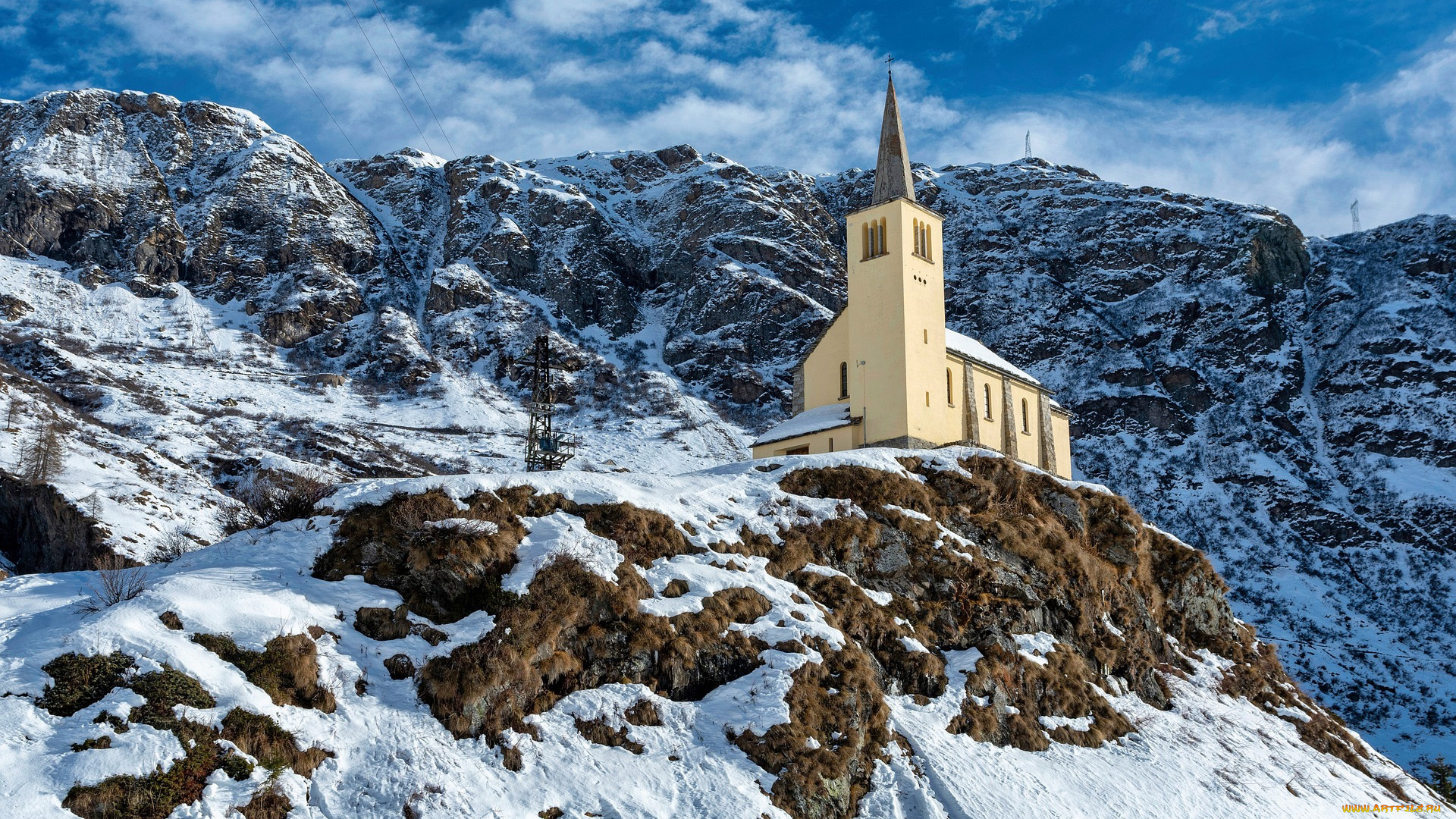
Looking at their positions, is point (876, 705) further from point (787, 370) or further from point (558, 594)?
point (787, 370)

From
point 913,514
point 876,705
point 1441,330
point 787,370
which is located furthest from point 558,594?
point 1441,330

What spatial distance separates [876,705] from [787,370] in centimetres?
14306

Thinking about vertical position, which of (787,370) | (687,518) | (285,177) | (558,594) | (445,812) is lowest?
(445,812)

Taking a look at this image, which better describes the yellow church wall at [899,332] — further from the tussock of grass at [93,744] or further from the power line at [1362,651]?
the power line at [1362,651]

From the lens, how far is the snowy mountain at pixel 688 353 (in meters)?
104

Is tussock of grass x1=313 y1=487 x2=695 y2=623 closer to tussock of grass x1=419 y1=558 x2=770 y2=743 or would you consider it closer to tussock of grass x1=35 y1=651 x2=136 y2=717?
tussock of grass x1=419 y1=558 x2=770 y2=743

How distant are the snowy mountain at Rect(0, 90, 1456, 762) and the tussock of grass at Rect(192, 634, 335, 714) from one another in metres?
52.1

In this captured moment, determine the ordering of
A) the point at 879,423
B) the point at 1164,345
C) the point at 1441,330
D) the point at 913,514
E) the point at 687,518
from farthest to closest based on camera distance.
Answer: the point at 1164,345 → the point at 1441,330 → the point at 879,423 → the point at 913,514 → the point at 687,518

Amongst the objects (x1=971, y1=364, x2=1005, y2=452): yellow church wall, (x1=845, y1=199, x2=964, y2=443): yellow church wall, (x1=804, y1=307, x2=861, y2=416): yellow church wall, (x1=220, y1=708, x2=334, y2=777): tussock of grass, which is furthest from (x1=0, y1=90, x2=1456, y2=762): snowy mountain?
→ (x1=220, y1=708, x2=334, y2=777): tussock of grass

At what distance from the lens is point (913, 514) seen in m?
31.6

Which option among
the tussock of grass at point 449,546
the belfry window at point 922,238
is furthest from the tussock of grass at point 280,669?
the belfry window at point 922,238

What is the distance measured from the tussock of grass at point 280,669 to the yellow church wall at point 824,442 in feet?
86.3

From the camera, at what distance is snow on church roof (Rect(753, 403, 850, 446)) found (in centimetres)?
4594

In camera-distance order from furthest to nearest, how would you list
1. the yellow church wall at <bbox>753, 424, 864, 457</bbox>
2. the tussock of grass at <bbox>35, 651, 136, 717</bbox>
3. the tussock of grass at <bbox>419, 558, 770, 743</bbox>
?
the yellow church wall at <bbox>753, 424, 864, 457</bbox>, the tussock of grass at <bbox>419, 558, 770, 743</bbox>, the tussock of grass at <bbox>35, 651, 136, 717</bbox>
